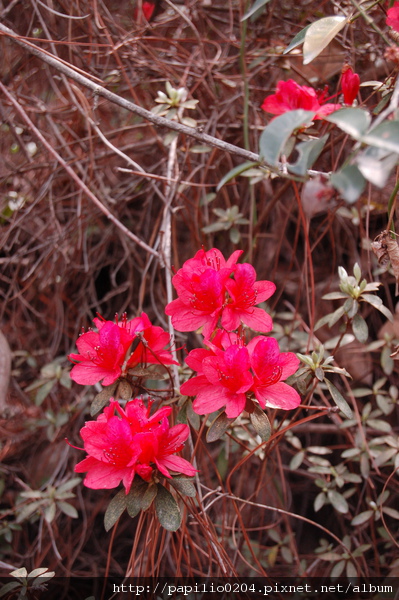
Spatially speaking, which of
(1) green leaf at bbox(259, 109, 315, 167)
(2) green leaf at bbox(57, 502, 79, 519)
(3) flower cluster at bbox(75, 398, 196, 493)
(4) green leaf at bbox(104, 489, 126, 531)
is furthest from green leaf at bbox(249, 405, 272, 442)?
(2) green leaf at bbox(57, 502, 79, 519)

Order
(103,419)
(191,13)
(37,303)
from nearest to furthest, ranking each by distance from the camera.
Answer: (103,419) → (191,13) → (37,303)

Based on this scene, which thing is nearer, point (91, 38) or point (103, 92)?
point (103, 92)

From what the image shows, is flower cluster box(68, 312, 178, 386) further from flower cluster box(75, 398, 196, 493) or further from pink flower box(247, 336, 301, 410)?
pink flower box(247, 336, 301, 410)

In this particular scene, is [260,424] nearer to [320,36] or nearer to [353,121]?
Answer: [353,121]

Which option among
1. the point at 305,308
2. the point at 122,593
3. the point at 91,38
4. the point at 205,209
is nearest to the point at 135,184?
the point at 205,209

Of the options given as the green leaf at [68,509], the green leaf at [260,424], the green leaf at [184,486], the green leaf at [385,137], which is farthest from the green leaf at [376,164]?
the green leaf at [68,509]

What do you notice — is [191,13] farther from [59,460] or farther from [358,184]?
[59,460]

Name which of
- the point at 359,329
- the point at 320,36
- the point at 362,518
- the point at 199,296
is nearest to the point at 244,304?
the point at 199,296

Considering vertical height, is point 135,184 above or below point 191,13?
below

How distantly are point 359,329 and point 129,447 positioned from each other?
0.53 meters

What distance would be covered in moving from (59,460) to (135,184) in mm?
878

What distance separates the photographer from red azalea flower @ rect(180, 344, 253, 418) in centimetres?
77

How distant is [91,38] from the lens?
4.85 ft

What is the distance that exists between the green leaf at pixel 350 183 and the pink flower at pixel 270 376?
317mm
